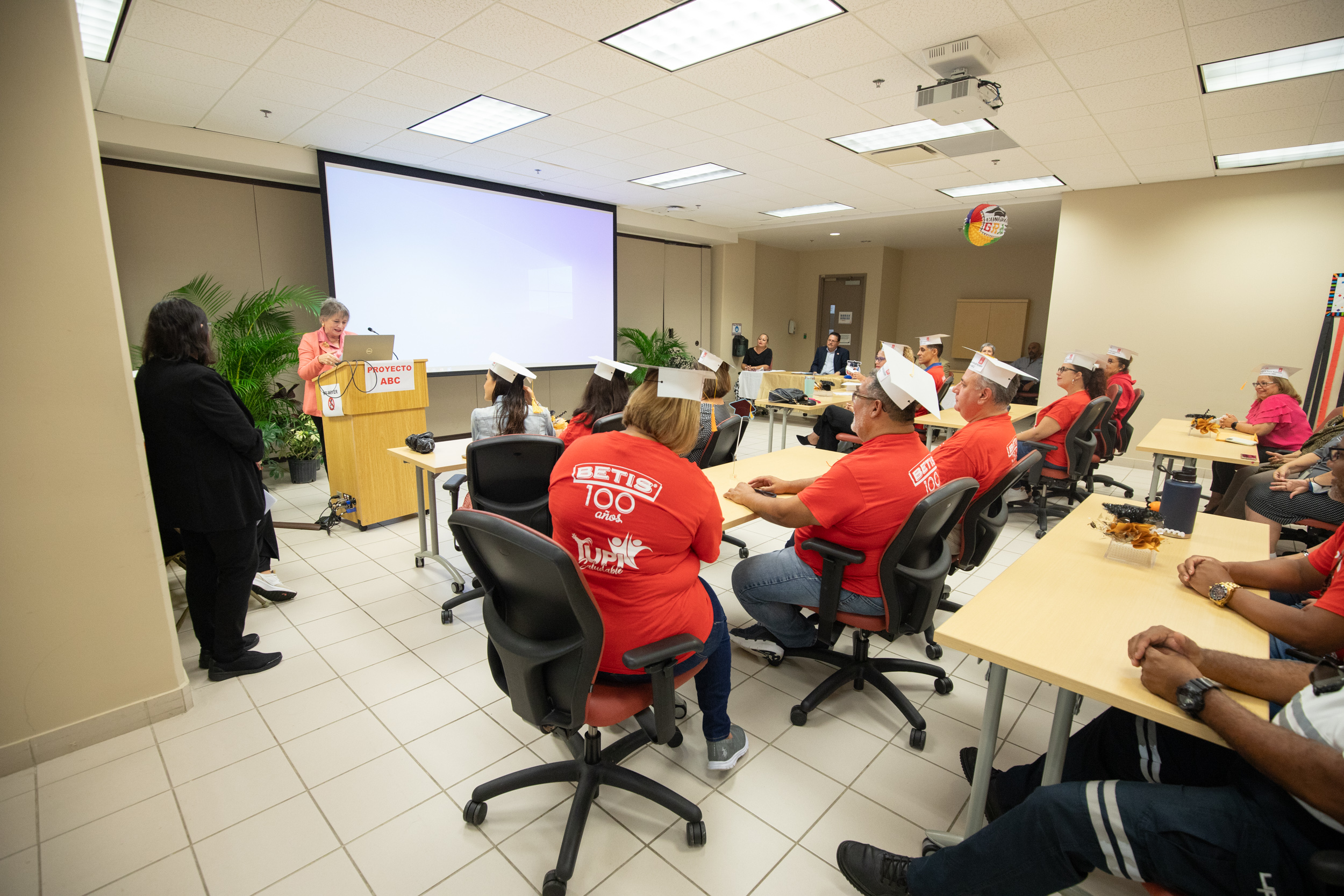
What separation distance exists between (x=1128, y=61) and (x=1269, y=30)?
1.85 ft

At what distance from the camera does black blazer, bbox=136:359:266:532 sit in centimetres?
228

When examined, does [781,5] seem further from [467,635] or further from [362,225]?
[362,225]

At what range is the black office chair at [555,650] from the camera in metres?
1.40

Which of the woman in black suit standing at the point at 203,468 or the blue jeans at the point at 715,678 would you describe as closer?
the blue jeans at the point at 715,678

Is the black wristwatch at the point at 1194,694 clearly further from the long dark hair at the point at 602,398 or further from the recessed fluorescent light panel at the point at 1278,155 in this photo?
the recessed fluorescent light panel at the point at 1278,155

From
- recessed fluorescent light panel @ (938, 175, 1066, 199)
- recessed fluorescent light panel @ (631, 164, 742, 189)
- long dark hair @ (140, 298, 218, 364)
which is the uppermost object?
recessed fluorescent light panel @ (631, 164, 742, 189)

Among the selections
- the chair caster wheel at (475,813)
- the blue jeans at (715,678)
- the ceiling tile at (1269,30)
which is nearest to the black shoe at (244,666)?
the chair caster wheel at (475,813)

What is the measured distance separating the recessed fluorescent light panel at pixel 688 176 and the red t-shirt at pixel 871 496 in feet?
15.4

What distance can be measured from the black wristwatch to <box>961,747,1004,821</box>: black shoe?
0.59 meters

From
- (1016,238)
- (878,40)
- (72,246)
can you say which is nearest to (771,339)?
(1016,238)

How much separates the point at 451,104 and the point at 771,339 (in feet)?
28.7

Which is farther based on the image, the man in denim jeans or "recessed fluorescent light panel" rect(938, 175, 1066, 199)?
"recessed fluorescent light panel" rect(938, 175, 1066, 199)

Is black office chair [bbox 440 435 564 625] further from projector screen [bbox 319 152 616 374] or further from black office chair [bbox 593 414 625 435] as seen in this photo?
projector screen [bbox 319 152 616 374]

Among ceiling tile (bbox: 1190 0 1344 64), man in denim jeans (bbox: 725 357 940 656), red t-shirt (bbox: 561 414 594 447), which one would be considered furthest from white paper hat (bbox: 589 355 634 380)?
ceiling tile (bbox: 1190 0 1344 64)
